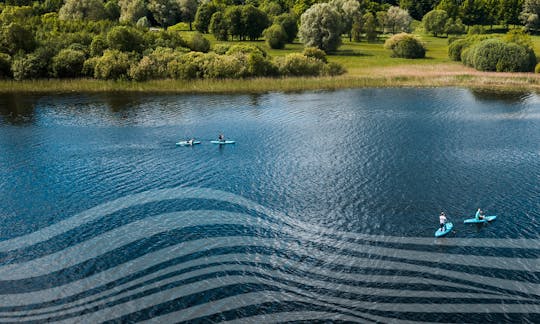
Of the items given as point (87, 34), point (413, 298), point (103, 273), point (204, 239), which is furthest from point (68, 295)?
point (87, 34)

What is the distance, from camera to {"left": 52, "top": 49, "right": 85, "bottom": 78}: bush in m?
96.4

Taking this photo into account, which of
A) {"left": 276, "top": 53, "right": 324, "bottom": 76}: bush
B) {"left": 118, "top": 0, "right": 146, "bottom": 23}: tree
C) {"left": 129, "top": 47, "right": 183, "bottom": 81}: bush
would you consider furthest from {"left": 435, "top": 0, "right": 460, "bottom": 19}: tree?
{"left": 129, "top": 47, "right": 183, "bottom": 81}: bush

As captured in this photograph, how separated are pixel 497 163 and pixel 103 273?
4002 cm

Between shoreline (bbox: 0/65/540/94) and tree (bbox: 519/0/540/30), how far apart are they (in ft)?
248

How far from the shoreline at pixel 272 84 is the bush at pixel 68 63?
2.71 metres

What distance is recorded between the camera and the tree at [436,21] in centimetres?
15988

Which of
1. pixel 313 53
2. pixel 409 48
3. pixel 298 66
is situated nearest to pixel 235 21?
pixel 313 53

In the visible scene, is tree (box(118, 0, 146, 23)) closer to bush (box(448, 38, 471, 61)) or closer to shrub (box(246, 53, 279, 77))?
shrub (box(246, 53, 279, 77))

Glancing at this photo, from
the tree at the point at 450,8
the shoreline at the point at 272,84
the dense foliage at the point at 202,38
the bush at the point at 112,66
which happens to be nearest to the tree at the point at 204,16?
the dense foliage at the point at 202,38

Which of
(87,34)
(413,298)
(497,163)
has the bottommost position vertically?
(413,298)

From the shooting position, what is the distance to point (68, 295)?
31.2 m

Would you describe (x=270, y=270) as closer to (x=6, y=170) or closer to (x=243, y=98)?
(x=6, y=170)

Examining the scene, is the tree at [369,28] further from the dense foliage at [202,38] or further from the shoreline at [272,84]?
the shoreline at [272,84]

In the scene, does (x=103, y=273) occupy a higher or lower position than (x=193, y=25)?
lower
